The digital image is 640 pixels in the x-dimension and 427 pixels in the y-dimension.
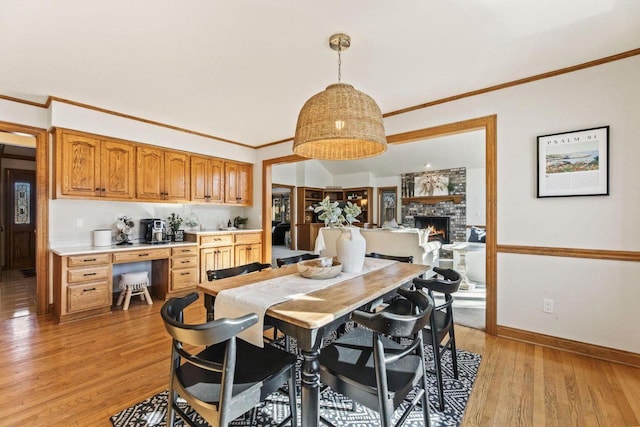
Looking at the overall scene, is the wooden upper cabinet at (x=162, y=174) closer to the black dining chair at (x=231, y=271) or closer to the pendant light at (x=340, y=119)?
the black dining chair at (x=231, y=271)

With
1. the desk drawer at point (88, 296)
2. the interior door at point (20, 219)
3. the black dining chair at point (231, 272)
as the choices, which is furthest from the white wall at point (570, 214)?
the interior door at point (20, 219)

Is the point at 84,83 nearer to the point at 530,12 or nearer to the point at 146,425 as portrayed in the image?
the point at 146,425

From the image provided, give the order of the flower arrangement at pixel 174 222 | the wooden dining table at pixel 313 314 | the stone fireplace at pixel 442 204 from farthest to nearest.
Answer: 1. the stone fireplace at pixel 442 204
2. the flower arrangement at pixel 174 222
3. the wooden dining table at pixel 313 314

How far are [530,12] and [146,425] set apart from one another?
11.0 feet

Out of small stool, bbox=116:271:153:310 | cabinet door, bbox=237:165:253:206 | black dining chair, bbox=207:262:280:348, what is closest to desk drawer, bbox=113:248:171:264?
small stool, bbox=116:271:153:310

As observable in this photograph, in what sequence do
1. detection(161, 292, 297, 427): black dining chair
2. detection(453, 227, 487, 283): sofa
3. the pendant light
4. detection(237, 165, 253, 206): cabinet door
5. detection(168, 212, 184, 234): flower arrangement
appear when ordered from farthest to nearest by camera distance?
1. detection(237, 165, 253, 206): cabinet door
2. detection(453, 227, 487, 283): sofa
3. detection(168, 212, 184, 234): flower arrangement
4. the pendant light
5. detection(161, 292, 297, 427): black dining chair

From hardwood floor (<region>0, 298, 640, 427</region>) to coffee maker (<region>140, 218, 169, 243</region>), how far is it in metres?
1.40

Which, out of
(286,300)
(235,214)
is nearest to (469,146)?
(235,214)

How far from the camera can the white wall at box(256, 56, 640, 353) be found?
236cm

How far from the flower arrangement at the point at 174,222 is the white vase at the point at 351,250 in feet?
10.9

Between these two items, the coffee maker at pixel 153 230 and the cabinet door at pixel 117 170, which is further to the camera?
the coffee maker at pixel 153 230

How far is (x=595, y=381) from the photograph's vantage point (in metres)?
2.11

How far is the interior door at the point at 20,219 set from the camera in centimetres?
572

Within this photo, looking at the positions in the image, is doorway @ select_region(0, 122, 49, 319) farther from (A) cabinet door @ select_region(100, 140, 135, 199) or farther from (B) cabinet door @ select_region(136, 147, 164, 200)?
(B) cabinet door @ select_region(136, 147, 164, 200)
